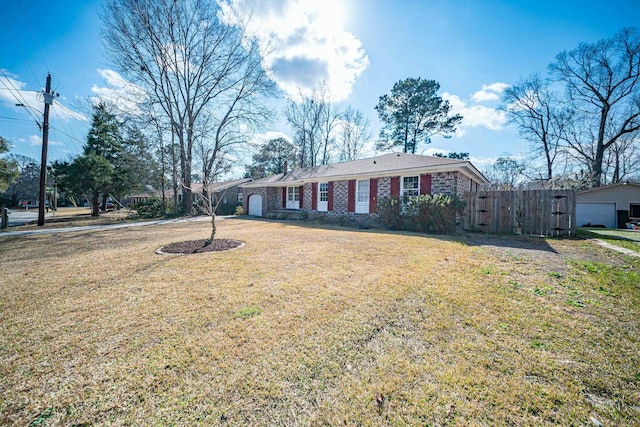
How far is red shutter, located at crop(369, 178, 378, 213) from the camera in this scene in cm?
1349

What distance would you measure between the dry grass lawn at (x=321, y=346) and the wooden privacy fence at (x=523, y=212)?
192 inches

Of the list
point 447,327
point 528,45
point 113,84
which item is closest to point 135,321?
point 447,327

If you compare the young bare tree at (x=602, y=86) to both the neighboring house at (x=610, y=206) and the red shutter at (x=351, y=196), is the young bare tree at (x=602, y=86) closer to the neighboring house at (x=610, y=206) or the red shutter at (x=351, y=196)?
the neighboring house at (x=610, y=206)

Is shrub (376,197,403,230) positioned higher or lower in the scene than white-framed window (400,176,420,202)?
lower

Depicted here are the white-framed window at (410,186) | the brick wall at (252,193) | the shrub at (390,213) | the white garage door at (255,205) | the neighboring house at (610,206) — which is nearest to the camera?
the shrub at (390,213)

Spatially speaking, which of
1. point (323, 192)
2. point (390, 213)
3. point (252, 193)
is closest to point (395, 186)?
point (390, 213)

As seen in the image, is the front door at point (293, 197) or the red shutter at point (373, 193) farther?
the front door at point (293, 197)

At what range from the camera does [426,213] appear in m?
10.0

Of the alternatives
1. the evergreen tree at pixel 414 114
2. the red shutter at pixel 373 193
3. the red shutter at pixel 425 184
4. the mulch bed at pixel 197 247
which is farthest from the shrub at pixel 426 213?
the evergreen tree at pixel 414 114

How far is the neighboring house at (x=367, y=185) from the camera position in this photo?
11.3 meters

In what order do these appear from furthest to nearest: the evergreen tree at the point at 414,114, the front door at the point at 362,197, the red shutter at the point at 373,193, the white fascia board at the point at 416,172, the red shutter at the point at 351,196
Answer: the evergreen tree at the point at 414,114, the red shutter at the point at 351,196, the front door at the point at 362,197, the red shutter at the point at 373,193, the white fascia board at the point at 416,172

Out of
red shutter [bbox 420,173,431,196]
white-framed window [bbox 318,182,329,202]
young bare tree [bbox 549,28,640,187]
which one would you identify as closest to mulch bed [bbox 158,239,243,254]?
red shutter [bbox 420,173,431,196]

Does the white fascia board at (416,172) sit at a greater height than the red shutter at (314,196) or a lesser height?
greater

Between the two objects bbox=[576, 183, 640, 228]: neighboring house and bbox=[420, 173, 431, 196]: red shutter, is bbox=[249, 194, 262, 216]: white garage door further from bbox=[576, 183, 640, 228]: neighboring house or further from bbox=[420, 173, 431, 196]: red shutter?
bbox=[576, 183, 640, 228]: neighboring house
